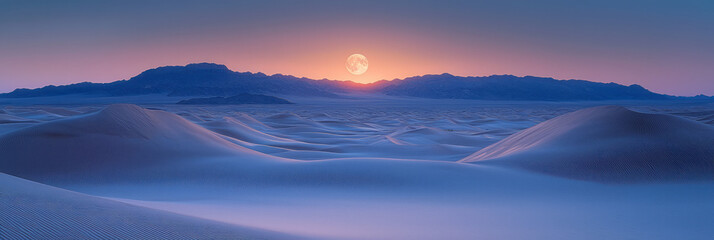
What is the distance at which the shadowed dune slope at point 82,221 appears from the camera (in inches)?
54.8

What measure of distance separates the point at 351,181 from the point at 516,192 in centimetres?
154

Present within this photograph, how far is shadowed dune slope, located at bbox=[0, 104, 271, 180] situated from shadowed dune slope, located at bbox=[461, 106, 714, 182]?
375 cm

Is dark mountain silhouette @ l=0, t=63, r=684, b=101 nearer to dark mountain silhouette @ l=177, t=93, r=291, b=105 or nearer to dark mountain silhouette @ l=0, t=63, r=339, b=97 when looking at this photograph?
dark mountain silhouette @ l=0, t=63, r=339, b=97

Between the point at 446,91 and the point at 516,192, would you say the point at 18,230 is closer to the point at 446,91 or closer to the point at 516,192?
the point at 516,192

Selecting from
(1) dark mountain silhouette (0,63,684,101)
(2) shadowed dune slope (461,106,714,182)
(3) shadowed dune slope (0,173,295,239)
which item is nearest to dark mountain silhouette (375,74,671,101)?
(1) dark mountain silhouette (0,63,684,101)

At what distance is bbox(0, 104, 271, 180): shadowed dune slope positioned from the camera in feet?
15.9

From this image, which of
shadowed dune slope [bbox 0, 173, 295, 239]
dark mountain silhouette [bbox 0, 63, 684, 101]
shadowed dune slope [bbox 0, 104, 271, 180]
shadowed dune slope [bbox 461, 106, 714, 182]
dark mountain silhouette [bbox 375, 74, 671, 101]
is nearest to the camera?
shadowed dune slope [bbox 0, 173, 295, 239]

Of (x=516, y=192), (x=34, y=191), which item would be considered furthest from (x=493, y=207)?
(x=34, y=191)

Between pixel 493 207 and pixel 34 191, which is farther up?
pixel 34 191

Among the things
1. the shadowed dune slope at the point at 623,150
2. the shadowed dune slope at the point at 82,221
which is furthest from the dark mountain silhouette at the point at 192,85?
the shadowed dune slope at the point at 82,221

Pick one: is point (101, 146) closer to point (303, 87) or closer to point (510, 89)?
point (303, 87)

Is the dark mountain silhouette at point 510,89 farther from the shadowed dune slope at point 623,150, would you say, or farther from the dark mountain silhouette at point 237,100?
the shadowed dune slope at point 623,150

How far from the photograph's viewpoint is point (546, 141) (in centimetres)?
584

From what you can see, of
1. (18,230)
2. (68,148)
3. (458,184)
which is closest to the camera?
(18,230)
